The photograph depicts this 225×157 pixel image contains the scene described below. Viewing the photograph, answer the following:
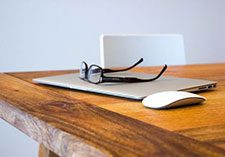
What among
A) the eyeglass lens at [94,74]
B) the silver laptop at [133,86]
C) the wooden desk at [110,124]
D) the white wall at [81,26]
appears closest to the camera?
the wooden desk at [110,124]

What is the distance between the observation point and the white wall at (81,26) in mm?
1941

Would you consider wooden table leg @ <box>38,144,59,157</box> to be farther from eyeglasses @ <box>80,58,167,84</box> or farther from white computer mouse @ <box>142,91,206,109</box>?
white computer mouse @ <box>142,91,206,109</box>

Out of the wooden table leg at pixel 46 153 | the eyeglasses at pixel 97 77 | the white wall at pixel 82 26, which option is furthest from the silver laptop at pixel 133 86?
the white wall at pixel 82 26

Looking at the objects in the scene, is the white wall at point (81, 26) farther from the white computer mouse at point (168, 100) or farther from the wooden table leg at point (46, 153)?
the white computer mouse at point (168, 100)

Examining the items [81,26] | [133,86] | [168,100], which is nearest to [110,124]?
[168,100]

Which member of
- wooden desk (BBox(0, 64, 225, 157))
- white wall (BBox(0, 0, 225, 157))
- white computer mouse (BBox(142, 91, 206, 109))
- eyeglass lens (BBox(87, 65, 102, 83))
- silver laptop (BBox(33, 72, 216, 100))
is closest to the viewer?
wooden desk (BBox(0, 64, 225, 157))

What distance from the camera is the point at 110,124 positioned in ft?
1.39

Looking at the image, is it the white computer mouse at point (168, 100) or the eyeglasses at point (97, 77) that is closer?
the white computer mouse at point (168, 100)

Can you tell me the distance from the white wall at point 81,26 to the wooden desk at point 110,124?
4.40ft

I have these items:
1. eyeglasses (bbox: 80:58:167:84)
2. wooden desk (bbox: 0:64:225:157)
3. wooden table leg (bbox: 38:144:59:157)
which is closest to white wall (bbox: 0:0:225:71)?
wooden table leg (bbox: 38:144:59:157)

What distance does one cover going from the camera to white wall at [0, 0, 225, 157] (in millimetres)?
1941

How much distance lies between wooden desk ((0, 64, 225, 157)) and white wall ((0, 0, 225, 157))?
1.34 meters

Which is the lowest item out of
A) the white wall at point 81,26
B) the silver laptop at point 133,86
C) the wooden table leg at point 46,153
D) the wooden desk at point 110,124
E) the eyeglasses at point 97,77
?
the wooden table leg at point 46,153

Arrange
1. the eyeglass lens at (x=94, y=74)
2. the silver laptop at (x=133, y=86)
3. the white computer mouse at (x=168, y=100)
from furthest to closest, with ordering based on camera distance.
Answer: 1. the eyeglass lens at (x=94, y=74)
2. the silver laptop at (x=133, y=86)
3. the white computer mouse at (x=168, y=100)
